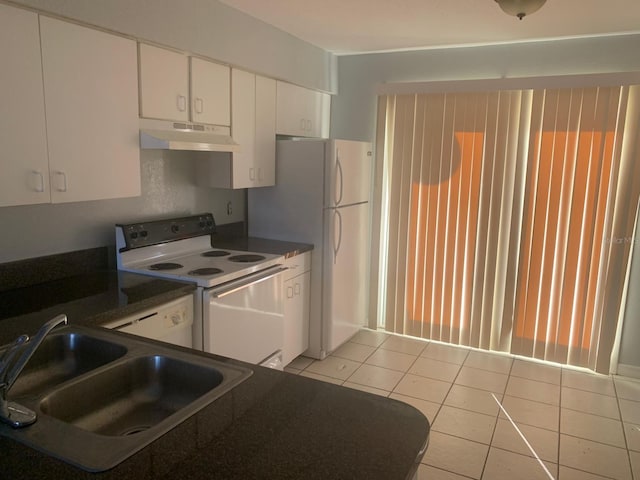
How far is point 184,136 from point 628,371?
3.51 m

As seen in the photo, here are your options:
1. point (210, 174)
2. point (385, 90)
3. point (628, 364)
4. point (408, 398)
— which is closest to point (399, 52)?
point (385, 90)

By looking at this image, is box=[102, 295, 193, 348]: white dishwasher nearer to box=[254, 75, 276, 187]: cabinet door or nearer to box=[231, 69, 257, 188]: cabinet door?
box=[231, 69, 257, 188]: cabinet door

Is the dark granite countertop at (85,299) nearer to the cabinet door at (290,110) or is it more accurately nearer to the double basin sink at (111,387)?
the double basin sink at (111,387)

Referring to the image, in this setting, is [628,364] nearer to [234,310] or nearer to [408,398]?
[408,398]

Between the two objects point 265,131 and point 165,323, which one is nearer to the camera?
point 165,323

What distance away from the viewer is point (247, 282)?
2.89 meters

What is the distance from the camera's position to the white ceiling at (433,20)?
283 cm

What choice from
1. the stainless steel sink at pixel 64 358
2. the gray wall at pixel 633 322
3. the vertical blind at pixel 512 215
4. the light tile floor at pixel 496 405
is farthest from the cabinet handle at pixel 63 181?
the gray wall at pixel 633 322

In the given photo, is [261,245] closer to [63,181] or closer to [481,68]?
[63,181]

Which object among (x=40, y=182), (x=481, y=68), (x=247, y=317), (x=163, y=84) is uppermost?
(x=481, y=68)

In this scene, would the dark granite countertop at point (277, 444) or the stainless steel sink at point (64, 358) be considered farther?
the stainless steel sink at point (64, 358)

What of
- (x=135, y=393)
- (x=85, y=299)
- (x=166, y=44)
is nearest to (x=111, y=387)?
(x=135, y=393)

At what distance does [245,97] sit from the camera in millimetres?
3242

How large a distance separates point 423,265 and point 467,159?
36.7 inches
